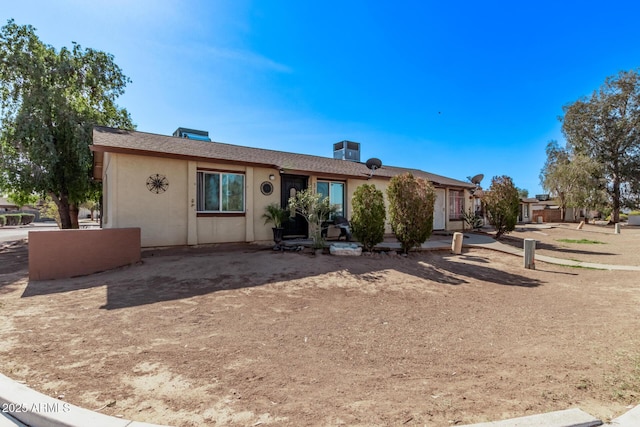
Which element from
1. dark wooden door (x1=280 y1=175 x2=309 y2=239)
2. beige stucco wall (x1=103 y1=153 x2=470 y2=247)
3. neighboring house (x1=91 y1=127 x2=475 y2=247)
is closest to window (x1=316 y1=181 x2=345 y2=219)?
neighboring house (x1=91 y1=127 x2=475 y2=247)

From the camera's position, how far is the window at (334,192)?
1181cm

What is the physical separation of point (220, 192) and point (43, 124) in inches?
444

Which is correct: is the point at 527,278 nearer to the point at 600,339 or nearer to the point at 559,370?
the point at 600,339

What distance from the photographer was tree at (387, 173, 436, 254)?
9094mm

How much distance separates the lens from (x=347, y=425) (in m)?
2.02

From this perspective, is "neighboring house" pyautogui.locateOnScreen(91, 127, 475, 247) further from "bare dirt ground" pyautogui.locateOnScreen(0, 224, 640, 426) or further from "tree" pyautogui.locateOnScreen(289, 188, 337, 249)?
"bare dirt ground" pyautogui.locateOnScreen(0, 224, 640, 426)

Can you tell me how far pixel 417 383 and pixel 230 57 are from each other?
12111 millimetres

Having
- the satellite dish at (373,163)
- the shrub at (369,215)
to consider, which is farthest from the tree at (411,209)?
the satellite dish at (373,163)

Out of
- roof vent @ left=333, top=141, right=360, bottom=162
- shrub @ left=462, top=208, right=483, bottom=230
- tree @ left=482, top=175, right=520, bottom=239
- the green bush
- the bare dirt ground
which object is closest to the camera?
the bare dirt ground

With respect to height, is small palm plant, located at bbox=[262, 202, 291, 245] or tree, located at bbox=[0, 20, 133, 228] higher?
tree, located at bbox=[0, 20, 133, 228]

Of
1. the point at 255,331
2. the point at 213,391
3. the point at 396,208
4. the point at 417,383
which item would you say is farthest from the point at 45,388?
the point at 396,208

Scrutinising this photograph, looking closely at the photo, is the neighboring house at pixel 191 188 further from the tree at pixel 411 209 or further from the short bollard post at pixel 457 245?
the short bollard post at pixel 457 245

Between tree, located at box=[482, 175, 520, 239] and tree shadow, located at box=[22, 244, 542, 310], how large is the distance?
222 inches

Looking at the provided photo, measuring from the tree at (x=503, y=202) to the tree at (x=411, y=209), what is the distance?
6253 millimetres
